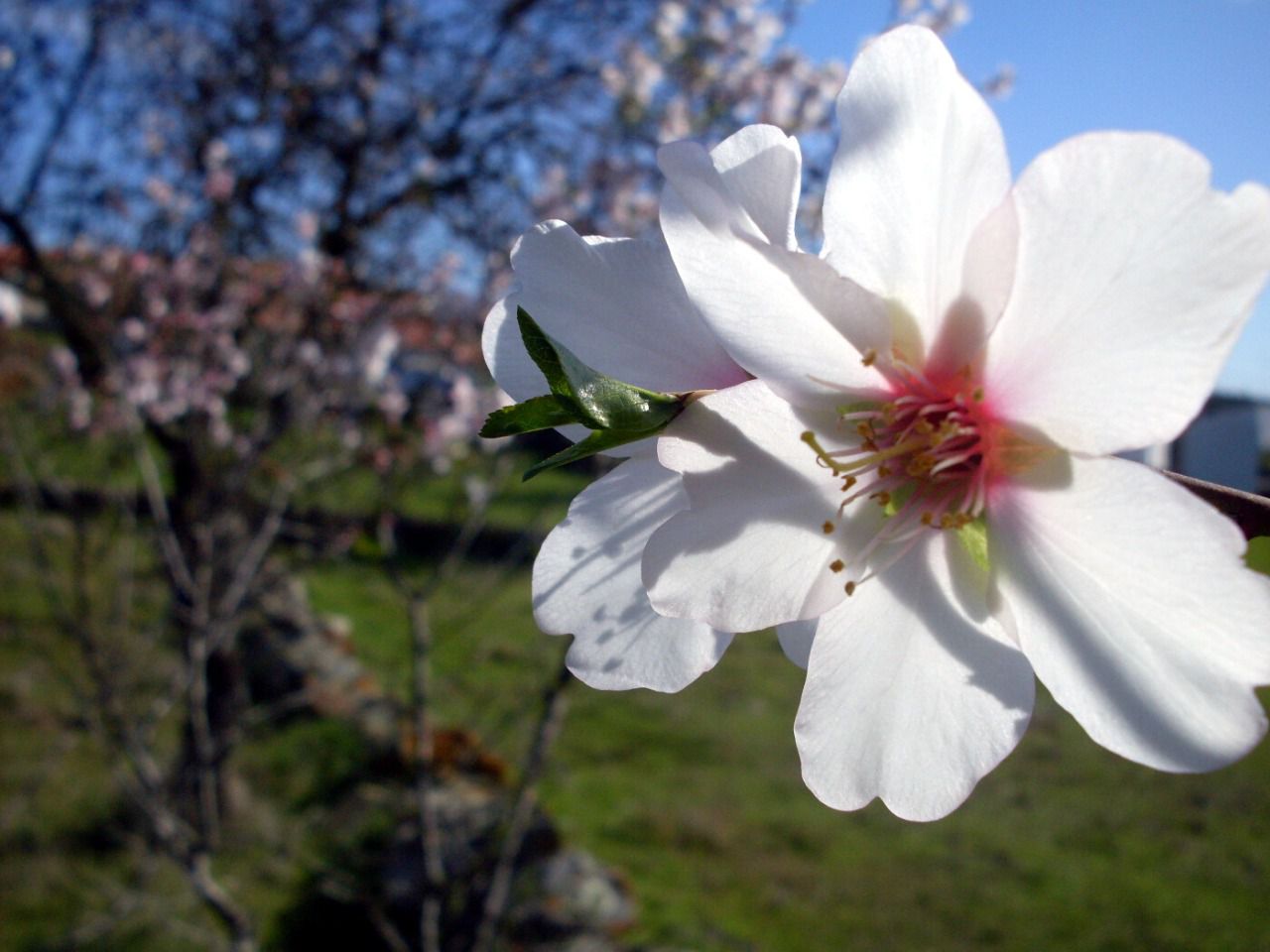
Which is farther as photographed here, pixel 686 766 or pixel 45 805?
pixel 686 766

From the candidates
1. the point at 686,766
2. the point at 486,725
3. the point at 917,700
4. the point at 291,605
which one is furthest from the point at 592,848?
the point at 917,700

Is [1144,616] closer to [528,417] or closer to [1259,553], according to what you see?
[1259,553]

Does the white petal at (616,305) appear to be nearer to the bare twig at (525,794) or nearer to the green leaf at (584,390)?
the green leaf at (584,390)

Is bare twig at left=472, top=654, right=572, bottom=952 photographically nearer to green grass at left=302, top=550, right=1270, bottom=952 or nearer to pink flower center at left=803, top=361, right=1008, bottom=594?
green grass at left=302, top=550, right=1270, bottom=952

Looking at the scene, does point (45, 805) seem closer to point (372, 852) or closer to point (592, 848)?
point (372, 852)

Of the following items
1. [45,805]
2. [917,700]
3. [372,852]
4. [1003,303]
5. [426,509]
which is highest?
[1003,303]

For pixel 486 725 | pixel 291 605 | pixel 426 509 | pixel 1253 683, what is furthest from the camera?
pixel 426 509

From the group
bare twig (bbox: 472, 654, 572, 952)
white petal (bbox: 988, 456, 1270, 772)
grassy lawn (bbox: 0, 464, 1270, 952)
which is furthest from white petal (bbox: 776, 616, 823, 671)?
grassy lawn (bbox: 0, 464, 1270, 952)

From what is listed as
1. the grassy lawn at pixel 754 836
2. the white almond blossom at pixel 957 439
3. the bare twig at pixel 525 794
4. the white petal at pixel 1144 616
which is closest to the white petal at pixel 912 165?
the white almond blossom at pixel 957 439

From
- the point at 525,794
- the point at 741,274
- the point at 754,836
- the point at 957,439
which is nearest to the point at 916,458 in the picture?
the point at 957,439
